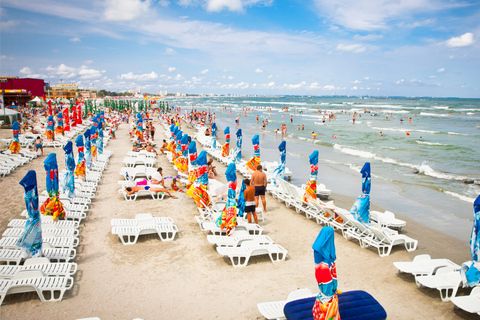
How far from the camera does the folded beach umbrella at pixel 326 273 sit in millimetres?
2998

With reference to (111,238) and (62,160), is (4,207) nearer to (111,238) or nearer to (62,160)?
(111,238)

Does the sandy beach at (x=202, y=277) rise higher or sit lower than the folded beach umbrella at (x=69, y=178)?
lower

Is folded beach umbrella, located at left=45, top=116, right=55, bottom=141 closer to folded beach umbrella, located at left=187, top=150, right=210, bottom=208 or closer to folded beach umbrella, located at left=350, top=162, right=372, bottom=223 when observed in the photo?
folded beach umbrella, located at left=187, top=150, right=210, bottom=208

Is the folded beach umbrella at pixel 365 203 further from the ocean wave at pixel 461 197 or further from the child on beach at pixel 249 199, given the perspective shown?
the ocean wave at pixel 461 197

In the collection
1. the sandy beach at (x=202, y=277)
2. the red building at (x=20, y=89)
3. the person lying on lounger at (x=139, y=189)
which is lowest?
the sandy beach at (x=202, y=277)

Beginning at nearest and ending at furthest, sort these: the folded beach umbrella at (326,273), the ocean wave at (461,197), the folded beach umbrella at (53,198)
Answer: the folded beach umbrella at (326,273) < the folded beach umbrella at (53,198) < the ocean wave at (461,197)

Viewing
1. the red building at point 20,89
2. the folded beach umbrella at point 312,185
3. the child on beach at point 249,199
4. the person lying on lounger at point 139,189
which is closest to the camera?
the child on beach at point 249,199

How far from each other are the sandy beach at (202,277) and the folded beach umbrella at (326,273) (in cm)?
152

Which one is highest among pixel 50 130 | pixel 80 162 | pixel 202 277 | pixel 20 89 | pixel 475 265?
pixel 20 89

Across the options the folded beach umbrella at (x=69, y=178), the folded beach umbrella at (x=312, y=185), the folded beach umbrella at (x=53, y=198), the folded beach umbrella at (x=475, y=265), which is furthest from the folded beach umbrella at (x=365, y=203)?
the folded beach umbrella at (x=69, y=178)

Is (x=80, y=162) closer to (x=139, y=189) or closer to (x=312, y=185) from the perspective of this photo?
(x=139, y=189)

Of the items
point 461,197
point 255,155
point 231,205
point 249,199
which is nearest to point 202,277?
point 231,205

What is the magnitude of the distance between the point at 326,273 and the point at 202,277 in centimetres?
288

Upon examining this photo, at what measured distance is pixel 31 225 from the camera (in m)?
5.19
